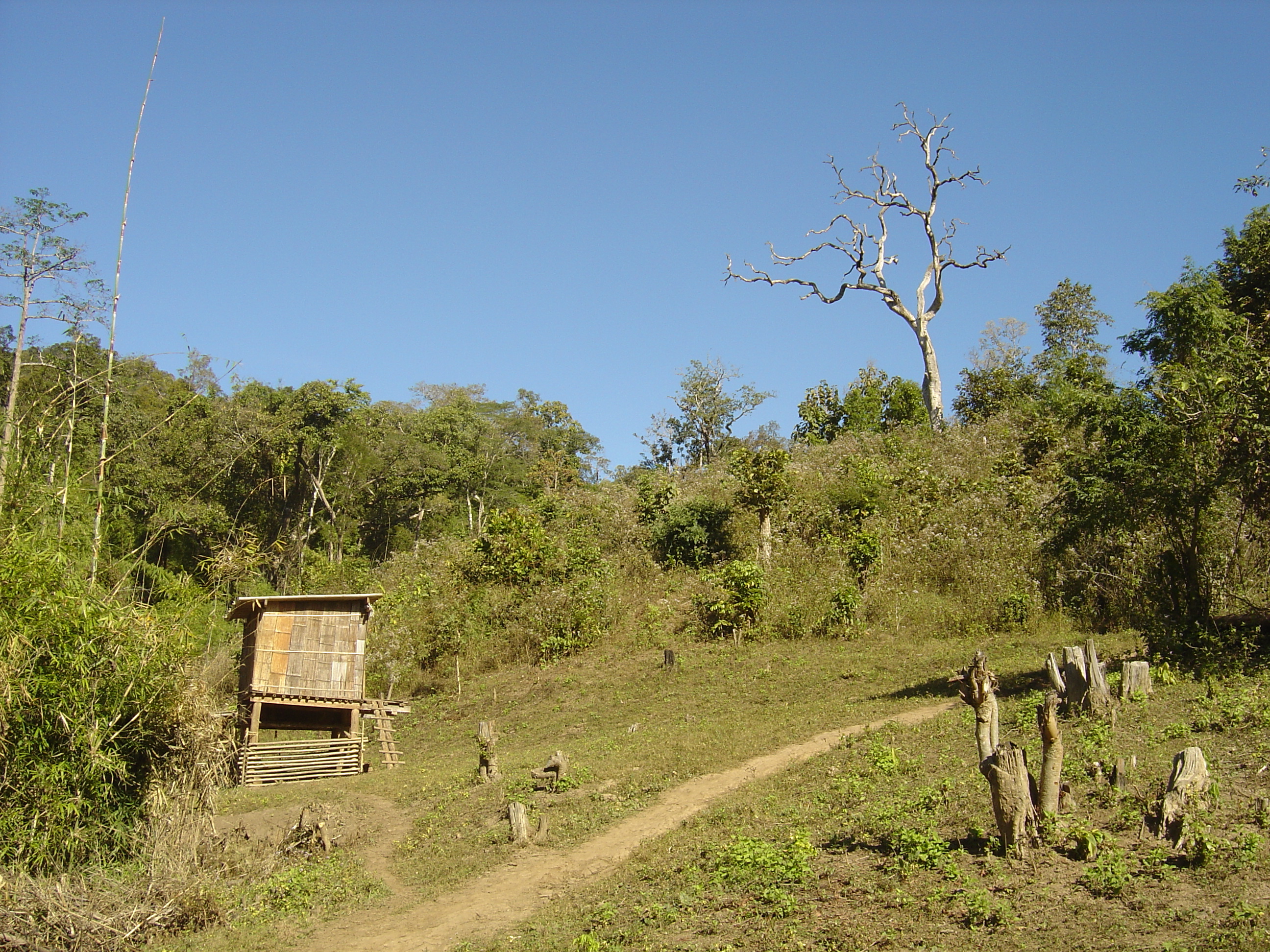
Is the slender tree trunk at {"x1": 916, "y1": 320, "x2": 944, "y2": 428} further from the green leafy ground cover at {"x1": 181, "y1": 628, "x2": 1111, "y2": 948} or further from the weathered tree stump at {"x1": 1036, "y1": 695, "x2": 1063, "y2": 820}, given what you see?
the weathered tree stump at {"x1": 1036, "y1": 695, "x2": 1063, "y2": 820}

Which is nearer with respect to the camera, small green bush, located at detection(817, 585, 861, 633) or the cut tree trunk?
the cut tree trunk

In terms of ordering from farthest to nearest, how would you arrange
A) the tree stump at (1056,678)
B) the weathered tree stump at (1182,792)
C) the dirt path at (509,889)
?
the tree stump at (1056,678) → the dirt path at (509,889) → the weathered tree stump at (1182,792)

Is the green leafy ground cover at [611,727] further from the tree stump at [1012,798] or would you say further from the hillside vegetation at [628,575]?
the tree stump at [1012,798]

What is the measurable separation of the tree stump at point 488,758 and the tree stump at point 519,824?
9.63 ft

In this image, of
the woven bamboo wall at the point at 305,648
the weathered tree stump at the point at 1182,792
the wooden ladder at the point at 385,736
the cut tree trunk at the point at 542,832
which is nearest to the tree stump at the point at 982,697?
the weathered tree stump at the point at 1182,792

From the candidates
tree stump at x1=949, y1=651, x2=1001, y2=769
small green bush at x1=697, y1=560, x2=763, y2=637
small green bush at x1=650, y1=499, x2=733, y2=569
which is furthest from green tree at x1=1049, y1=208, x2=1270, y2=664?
small green bush at x1=650, y1=499, x2=733, y2=569

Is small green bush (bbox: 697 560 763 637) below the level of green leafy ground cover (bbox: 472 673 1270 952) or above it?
above

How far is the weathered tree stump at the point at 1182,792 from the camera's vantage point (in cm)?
662

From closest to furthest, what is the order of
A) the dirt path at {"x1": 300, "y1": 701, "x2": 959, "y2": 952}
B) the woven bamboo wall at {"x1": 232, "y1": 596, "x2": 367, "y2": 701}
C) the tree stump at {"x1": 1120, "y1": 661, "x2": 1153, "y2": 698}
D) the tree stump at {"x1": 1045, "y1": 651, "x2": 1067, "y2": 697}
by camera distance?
the dirt path at {"x1": 300, "y1": 701, "x2": 959, "y2": 952} → the tree stump at {"x1": 1120, "y1": 661, "x2": 1153, "y2": 698} → the tree stump at {"x1": 1045, "y1": 651, "x2": 1067, "y2": 697} → the woven bamboo wall at {"x1": 232, "y1": 596, "x2": 367, "y2": 701}

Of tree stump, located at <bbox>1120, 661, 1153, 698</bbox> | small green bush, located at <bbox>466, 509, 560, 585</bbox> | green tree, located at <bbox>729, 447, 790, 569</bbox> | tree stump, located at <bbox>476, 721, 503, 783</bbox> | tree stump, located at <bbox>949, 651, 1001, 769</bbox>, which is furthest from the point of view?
small green bush, located at <bbox>466, 509, 560, 585</bbox>

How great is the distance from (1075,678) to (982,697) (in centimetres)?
394

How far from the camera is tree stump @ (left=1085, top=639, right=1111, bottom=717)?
410 inches

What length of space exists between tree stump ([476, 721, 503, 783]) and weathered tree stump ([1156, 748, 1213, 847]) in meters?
9.17

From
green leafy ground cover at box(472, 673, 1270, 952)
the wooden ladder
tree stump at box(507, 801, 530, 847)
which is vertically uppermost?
green leafy ground cover at box(472, 673, 1270, 952)
